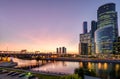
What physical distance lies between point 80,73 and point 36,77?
1618cm

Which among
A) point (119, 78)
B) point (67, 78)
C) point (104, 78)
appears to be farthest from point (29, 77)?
point (119, 78)

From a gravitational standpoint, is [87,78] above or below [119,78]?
above

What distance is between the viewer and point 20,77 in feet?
200

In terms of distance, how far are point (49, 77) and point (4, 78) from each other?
51.4ft

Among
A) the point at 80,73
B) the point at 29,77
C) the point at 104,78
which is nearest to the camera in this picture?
the point at 80,73

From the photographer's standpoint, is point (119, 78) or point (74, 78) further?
point (119, 78)

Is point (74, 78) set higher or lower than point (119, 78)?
higher

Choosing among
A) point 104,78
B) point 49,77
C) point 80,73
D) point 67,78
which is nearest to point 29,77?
point 49,77

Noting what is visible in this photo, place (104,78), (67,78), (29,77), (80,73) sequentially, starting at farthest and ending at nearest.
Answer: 1. (104,78)
2. (29,77)
3. (80,73)
4. (67,78)

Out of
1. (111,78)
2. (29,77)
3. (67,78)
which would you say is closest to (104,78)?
(111,78)

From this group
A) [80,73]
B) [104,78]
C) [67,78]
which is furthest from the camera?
[104,78]

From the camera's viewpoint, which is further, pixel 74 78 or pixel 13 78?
pixel 13 78

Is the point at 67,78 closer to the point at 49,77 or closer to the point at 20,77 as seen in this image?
the point at 49,77

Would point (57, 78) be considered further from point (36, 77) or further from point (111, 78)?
point (111, 78)
